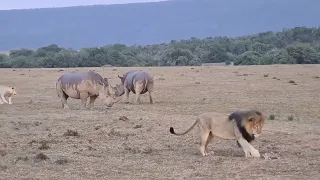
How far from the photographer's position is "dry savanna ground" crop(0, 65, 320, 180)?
1278 cm

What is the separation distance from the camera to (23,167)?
13.1 metres

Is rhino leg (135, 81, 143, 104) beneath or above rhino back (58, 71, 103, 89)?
beneath

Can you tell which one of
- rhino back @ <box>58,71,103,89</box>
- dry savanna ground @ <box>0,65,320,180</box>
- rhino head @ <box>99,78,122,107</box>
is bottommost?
dry savanna ground @ <box>0,65,320,180</box>

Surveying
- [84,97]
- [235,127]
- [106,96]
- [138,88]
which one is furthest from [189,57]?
[235,127]

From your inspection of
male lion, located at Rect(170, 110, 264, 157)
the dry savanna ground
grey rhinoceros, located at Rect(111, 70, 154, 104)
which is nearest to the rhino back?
the dry savanna ground

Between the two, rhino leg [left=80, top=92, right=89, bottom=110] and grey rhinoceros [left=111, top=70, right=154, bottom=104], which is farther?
grey rhinoceros [left=111, top=70, right=154, bottom=104]

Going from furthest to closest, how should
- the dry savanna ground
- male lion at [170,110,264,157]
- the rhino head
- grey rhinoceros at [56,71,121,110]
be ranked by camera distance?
the rhino head, grey rhinoceros at [56,71,121,110], male lion at [170,110,264,157], the dry savanna ground

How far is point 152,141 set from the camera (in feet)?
54.2

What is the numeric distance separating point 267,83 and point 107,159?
25.0 metres

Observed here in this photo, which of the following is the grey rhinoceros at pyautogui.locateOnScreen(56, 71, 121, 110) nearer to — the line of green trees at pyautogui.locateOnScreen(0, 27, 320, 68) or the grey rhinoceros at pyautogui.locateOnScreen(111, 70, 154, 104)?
the grey rhinoceros at pyautogui.locateOnScreen(111, 70, 154, 104)

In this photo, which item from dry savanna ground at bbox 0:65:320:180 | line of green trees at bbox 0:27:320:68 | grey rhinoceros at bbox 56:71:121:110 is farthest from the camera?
line of green trees at bbox 0:27:320:68

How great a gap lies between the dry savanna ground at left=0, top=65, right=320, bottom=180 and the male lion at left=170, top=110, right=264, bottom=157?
13.8 inches

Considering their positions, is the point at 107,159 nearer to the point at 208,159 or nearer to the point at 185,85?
the point at 208,159

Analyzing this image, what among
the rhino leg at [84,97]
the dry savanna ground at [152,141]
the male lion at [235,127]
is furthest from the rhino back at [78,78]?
the male lion at [235,127]
